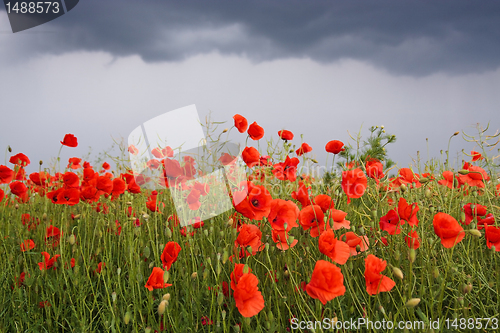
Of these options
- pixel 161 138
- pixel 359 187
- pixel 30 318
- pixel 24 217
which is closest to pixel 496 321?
pixel 359 187

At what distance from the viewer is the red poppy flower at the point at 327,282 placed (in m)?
1.12

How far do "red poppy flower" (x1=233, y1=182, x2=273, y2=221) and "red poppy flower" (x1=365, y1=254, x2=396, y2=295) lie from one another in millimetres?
504

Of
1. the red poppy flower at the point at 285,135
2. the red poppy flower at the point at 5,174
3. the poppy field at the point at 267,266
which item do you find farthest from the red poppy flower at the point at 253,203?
the red poppy flower at the point at 5,174

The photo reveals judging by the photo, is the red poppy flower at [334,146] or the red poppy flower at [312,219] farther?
the red poppy flower at [334,146]

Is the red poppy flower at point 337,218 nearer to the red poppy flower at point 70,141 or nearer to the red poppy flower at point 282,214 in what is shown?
the red poppy flower at point 282,214

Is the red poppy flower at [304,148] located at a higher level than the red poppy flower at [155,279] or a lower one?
higher

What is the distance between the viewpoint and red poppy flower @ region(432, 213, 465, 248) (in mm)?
1330

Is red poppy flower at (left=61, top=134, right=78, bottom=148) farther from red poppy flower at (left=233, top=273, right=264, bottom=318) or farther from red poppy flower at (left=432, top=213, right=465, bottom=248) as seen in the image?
red poppy flower at (left=432, top=213, right=465, bottom=248)

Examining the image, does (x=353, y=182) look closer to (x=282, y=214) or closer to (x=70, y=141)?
(x=282, y=214)

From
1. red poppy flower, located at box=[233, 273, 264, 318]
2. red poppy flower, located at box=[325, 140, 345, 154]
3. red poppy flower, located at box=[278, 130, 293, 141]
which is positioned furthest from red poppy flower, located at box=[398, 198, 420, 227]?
red poppy flower, located at box=[278, 130, 293, 141]

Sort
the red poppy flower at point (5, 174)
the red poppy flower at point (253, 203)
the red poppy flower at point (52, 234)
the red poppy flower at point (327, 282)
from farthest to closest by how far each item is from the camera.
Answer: the red poppy flower at point (5, 174) → the red poppy flower at point (52, 234) → the red poppy flower at point (253, 203) → the red poppy flower at point (327, 282)

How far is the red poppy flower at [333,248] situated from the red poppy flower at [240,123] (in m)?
1.30

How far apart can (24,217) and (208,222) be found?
1866 mm

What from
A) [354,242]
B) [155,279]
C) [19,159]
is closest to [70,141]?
[19,159]
